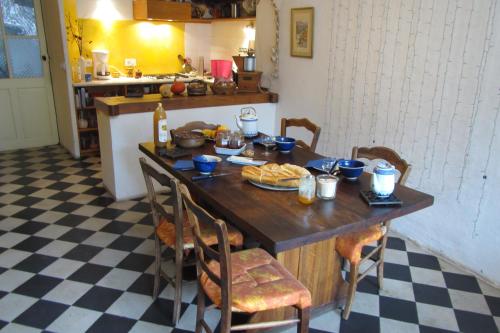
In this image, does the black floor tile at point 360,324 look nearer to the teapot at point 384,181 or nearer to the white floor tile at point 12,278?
the teapot at point 384,181

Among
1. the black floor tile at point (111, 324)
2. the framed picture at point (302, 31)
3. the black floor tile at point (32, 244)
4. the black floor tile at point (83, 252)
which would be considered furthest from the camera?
the framed picture at point (302, 31)

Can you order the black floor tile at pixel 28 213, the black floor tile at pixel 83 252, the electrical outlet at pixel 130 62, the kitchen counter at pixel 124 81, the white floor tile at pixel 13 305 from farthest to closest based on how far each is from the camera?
the electrical outlet at pixel 130 62, the kitchen counter at pixel 124 81, the black floor tile at pixel 28 213, the black floor tile at pixel 83 252, the white floor tile at pixel 13 305

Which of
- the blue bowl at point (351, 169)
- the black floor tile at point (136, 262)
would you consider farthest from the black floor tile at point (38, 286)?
the blue bowl at point (351, 169)

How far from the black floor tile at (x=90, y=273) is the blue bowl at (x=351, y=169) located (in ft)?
5.37

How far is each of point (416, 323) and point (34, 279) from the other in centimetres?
230

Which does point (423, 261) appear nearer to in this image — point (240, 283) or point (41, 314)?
point (240, 283)

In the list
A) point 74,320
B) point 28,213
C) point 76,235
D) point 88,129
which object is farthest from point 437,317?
point 88,129

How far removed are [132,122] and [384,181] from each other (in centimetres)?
243

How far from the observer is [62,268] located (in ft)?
8.93

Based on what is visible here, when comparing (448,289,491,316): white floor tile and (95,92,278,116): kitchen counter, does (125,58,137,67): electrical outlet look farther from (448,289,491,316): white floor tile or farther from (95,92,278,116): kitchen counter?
(448,289,491,316): white floor tile

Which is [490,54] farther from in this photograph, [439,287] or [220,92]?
[220,92]

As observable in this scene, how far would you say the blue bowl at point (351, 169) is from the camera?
2203 millimetres

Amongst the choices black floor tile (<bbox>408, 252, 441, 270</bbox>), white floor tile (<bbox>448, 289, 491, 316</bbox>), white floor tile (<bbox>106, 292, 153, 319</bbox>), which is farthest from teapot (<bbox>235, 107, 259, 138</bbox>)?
white floor tile (<bbox>448, 289, 491, 316</bbox>)

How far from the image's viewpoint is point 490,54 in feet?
8.21
